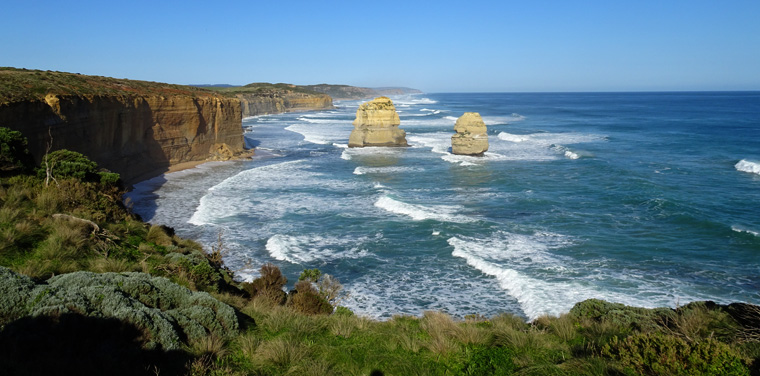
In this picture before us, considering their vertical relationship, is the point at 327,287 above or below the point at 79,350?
below

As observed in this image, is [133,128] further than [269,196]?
Yes

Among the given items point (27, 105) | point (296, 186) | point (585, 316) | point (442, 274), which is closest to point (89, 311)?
point (585, 316)

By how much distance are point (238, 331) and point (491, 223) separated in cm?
1647

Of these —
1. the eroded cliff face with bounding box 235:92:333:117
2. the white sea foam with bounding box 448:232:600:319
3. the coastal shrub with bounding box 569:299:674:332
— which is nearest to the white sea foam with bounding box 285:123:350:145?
the eroded cliff face with bounding box 235:92:333:117

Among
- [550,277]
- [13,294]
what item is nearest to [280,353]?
[13,294]

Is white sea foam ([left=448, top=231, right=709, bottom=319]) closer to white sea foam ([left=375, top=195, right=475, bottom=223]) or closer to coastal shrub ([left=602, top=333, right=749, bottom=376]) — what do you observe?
white sea foam ([left=375, top=195, right=475, bottom=223])

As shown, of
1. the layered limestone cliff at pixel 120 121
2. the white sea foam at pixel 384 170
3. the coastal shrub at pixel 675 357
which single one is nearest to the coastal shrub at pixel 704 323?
the coastal shrub at pixel 675 357

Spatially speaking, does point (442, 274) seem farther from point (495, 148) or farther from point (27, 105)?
point (495, 148)

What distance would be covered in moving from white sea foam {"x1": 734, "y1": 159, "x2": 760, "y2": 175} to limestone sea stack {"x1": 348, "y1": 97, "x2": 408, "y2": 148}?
92.6ft

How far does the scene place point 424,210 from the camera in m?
25.1

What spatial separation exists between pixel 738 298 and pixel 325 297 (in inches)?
475

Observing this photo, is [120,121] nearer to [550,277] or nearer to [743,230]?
[550,277]

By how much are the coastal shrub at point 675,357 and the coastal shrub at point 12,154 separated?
16.5m

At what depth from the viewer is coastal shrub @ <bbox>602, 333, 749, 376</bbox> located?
19.4ft
